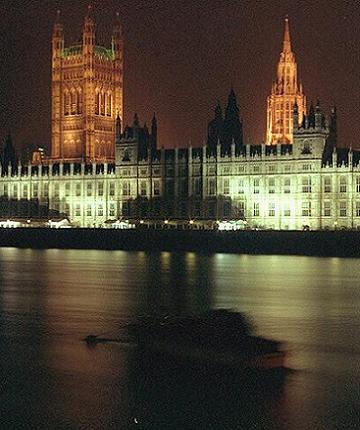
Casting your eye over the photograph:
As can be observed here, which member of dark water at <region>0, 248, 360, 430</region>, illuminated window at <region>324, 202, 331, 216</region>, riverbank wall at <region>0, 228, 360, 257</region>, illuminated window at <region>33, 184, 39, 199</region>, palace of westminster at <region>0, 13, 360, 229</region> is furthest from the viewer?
illuminated window at <region>33, 184, 39, 199</region>

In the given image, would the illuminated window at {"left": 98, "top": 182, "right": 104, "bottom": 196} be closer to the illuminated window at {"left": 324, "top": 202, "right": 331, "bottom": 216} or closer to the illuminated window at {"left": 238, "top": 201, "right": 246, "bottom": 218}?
the illuminated window at {"left": 238, "top": 201, "right": 246, "bottom": 218}

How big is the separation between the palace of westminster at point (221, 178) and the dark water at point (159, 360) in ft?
124

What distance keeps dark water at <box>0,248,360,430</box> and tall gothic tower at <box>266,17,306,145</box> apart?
224ft

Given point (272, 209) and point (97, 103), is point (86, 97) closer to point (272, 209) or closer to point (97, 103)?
point (97, 103)

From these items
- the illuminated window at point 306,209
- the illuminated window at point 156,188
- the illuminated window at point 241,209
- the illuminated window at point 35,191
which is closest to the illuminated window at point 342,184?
the illuminated window at point 306,209

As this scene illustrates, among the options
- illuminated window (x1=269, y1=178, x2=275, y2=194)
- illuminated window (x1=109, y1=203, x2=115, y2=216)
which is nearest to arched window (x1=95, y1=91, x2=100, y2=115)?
illuminated window (x1=109, y1=203, x2=115, y2=216)

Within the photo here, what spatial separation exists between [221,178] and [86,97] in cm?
4954

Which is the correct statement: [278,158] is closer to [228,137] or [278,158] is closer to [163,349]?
[228,137]

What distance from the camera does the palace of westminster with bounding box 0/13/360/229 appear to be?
341ft

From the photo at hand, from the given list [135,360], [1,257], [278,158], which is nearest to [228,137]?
[278,158]

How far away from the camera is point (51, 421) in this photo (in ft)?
78.6

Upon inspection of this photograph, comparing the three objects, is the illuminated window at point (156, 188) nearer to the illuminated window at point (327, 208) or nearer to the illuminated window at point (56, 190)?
the illuminated window at point (56, 190)

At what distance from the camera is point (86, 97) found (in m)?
154

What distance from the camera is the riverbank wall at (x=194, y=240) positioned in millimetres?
86750
